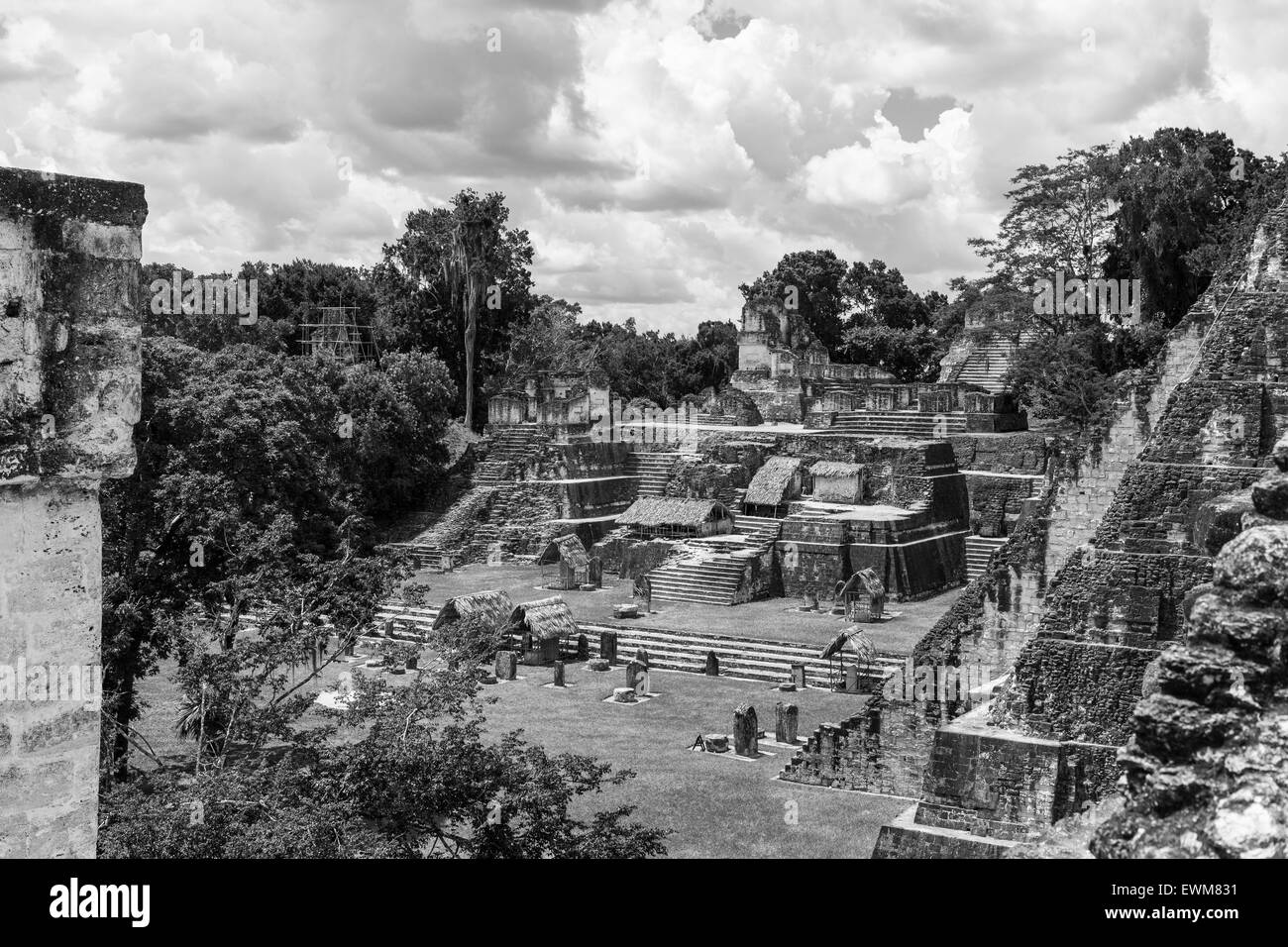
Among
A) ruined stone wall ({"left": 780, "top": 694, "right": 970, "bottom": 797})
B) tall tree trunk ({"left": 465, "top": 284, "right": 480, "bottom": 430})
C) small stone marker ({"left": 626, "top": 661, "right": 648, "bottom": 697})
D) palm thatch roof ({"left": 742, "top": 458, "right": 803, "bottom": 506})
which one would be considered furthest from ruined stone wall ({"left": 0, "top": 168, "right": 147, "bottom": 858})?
tall tree trunk ({"left": 465, "top": 284, "right": 480, "bottom": 430})

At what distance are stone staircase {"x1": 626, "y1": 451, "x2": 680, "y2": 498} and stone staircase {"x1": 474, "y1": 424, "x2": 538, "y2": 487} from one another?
3460 mm

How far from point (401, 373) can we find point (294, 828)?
30981 millimetres

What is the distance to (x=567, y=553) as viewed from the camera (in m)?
33.0

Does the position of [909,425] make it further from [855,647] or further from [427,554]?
[855,647]

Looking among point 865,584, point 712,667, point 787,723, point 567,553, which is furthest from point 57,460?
point 567,553

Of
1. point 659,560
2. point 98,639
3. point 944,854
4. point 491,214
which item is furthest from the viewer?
point 491,214

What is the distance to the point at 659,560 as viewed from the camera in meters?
33.2

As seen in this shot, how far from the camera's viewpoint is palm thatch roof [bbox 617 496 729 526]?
114 feet

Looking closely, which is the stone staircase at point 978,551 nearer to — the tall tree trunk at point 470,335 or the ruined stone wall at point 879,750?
the ruined stone wall at point 879,750

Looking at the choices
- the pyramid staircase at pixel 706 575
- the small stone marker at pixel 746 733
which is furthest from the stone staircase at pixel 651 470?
the small stone marker at pixel 746 733

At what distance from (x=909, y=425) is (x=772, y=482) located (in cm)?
558

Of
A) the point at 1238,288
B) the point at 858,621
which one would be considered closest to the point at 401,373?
the point at 858,621

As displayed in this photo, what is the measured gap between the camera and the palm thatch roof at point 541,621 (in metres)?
24.6
